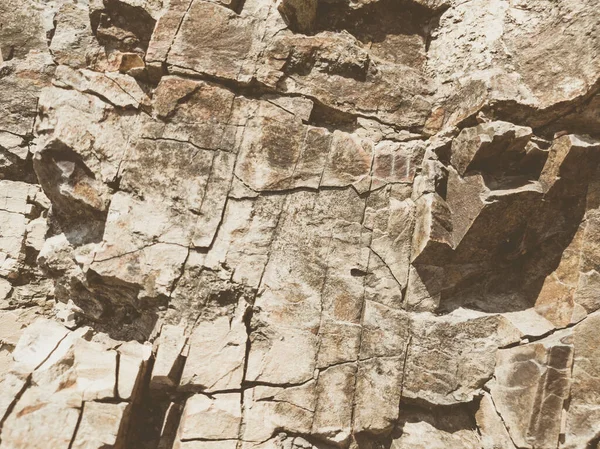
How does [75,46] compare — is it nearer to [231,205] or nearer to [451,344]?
[231,205]

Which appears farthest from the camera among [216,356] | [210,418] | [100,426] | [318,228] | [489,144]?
[318,228]

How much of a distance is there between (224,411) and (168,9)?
7.61ft

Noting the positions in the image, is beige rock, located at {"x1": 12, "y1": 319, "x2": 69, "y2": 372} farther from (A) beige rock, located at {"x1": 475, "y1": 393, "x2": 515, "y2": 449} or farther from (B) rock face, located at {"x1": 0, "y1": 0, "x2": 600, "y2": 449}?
(A) beige rock, located at {"x1": 475, "y1": 393, "x2": 515, "y2": 449}

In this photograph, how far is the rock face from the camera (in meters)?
2.25

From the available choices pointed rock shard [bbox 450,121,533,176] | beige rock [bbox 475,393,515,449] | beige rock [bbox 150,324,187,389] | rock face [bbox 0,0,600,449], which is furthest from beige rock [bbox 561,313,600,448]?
beige rock [bbox 150,324,187,389]

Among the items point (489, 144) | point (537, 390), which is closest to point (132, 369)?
point (537, 390)

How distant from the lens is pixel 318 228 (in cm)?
249

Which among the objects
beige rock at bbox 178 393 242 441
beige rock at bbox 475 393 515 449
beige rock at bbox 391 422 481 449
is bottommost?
beige rock at bbox 178 393 242 441

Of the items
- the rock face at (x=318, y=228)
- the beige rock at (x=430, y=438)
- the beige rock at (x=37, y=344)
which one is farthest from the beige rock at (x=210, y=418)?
the beige rock at (x=430, y=438)

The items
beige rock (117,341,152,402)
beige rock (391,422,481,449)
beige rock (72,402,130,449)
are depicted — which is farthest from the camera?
beige rock (391,422,481,449)

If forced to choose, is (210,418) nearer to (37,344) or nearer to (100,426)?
(100,426)

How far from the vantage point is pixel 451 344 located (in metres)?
2.44

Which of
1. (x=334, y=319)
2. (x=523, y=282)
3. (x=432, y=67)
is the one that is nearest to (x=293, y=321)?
(x=334, y=319)

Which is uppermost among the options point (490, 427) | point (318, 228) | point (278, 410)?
point (318, 228)
